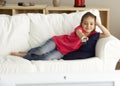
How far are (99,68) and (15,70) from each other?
31.2 inches

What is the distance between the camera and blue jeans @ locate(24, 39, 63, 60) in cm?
287

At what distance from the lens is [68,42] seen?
298 centimetres

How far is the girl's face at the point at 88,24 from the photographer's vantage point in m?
2.88

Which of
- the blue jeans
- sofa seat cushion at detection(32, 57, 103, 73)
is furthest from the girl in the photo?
sofa seat cushion at detection(32, 57, 103, 73)

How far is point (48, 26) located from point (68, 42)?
32 cm

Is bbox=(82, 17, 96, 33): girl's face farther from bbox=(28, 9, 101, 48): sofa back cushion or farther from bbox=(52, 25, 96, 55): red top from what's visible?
bbox=(28, 9, 101, 48): sofa back cushion

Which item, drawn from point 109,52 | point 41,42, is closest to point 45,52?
point 41,42

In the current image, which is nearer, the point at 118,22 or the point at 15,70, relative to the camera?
the point at 15,70

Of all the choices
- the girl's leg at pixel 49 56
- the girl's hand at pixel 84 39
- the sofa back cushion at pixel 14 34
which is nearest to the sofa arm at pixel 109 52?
the girl's hand at pixel 84 39

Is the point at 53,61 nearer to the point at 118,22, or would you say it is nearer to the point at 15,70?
the point at 15,70

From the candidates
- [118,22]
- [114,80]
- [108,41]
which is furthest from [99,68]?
[118,22]

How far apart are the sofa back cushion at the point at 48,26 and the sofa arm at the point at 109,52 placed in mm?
502

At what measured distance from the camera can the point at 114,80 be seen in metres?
2.09

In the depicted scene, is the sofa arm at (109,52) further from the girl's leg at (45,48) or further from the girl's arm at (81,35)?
the girl's leg at (45,48)
